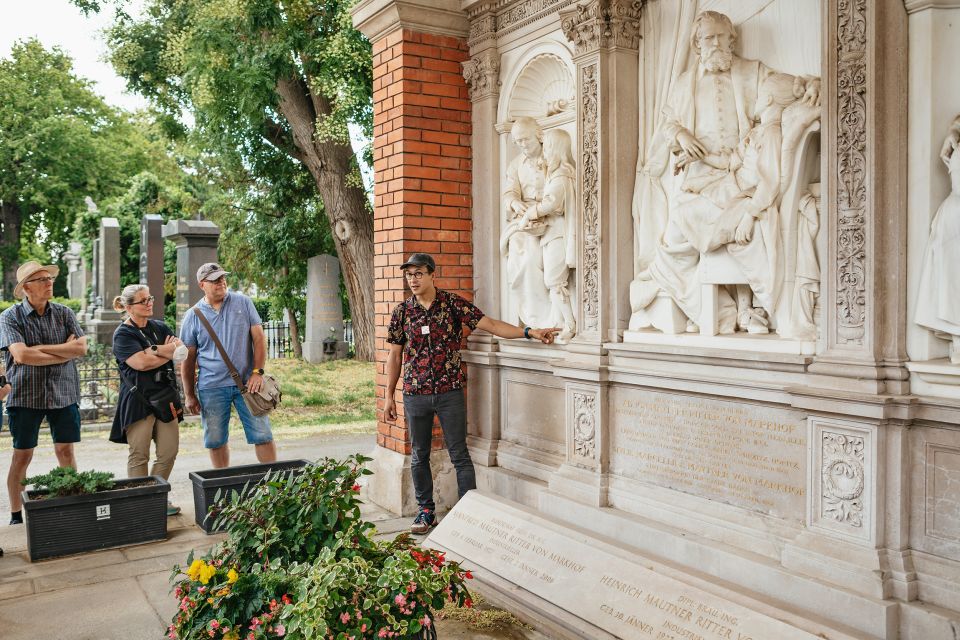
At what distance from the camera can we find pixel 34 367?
5727mm

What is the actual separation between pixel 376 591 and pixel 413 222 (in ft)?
11.9

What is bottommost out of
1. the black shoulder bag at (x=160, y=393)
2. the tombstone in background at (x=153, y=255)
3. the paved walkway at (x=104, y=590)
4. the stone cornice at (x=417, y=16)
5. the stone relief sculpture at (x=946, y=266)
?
the paved walkway at (x=104, y=590)

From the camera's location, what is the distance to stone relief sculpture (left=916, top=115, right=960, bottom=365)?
3.24m

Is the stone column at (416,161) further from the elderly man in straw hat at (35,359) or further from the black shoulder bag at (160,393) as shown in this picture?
the elderly man in straw hat at (35,359)

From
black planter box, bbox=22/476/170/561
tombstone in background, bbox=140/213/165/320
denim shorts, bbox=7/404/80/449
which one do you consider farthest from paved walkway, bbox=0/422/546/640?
tombstone in background, bbox=140/213/165/320

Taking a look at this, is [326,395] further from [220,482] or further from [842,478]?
[842,478]

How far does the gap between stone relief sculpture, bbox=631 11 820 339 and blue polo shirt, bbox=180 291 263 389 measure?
3.27m

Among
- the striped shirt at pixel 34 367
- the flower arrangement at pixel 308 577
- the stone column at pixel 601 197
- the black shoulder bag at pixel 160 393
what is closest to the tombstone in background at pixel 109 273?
the striped shirt at pixel 34 367

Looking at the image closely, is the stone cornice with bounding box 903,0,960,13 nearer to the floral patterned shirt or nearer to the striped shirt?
the floral patterned shirt

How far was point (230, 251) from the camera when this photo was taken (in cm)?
2114

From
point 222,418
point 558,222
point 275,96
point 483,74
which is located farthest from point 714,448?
point 275,96

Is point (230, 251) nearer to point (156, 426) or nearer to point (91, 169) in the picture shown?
point (156, 426)

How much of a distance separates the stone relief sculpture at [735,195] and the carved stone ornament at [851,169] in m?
0.26

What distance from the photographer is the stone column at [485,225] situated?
6051 millimetres
